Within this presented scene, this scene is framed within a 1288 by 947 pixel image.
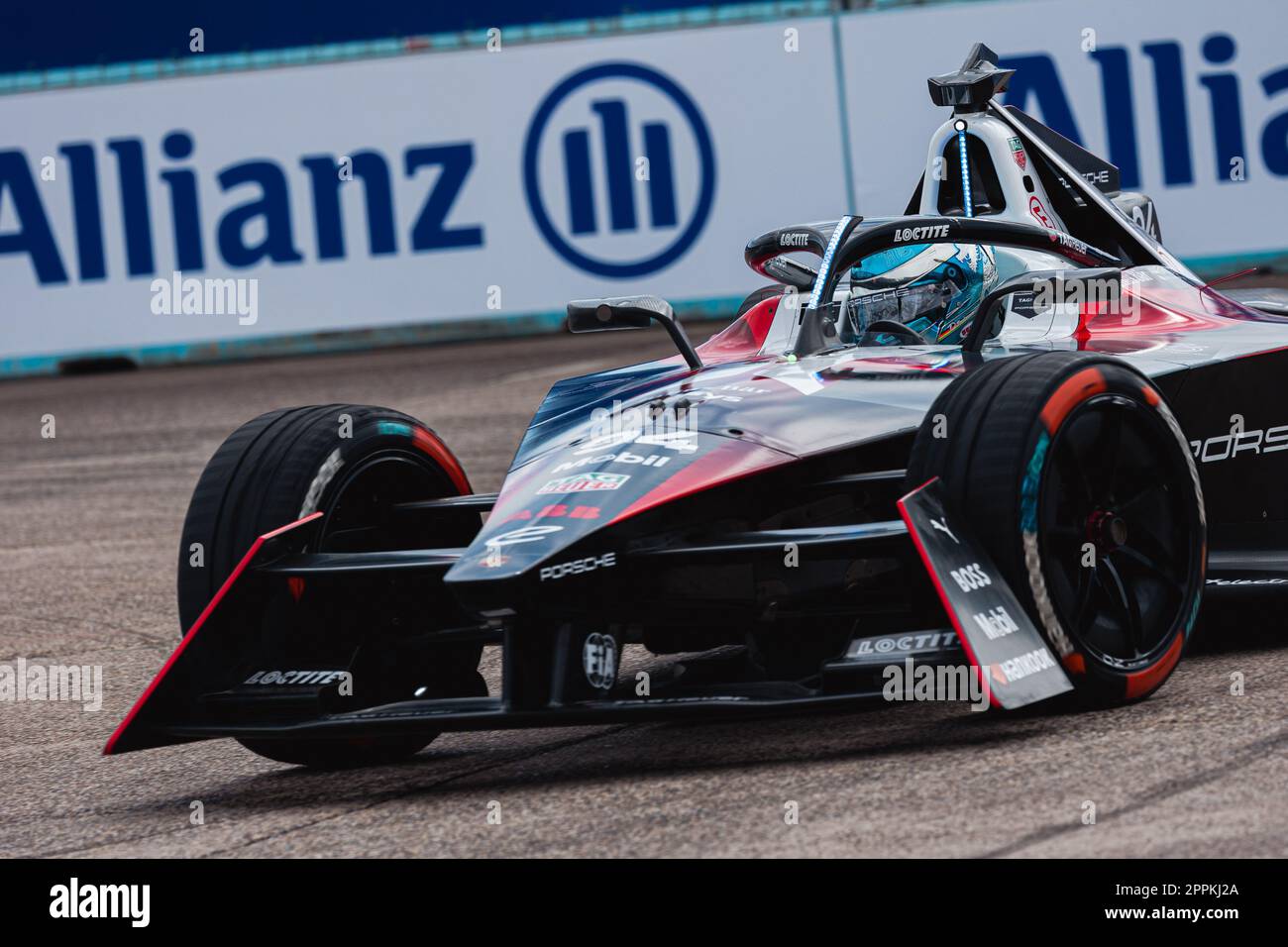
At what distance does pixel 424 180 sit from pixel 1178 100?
6284 mm

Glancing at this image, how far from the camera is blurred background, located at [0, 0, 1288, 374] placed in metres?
17.3

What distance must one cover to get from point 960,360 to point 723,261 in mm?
12048

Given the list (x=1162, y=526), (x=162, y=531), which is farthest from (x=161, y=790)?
(x=162, y=531)

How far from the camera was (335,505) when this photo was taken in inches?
221

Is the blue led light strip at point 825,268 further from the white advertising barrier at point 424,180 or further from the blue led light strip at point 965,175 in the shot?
the white advertising barrier at point 424,180

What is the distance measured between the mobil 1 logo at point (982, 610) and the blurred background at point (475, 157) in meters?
12.3

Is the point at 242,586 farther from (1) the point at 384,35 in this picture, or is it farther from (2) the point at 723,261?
(1) the point at 384,35

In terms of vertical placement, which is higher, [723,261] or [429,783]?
[723,261]

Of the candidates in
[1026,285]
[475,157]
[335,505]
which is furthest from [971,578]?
[475,157]

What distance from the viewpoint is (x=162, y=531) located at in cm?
1062

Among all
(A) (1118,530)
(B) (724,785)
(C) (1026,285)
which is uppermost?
(C) (1026,285)

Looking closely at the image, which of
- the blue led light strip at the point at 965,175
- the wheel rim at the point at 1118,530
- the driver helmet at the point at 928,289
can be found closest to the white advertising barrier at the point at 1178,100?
the blue led light strip at the point at 965,175

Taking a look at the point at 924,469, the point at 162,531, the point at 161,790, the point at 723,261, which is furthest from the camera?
the point at 723,261

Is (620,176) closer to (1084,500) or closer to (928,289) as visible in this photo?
(928,289)
